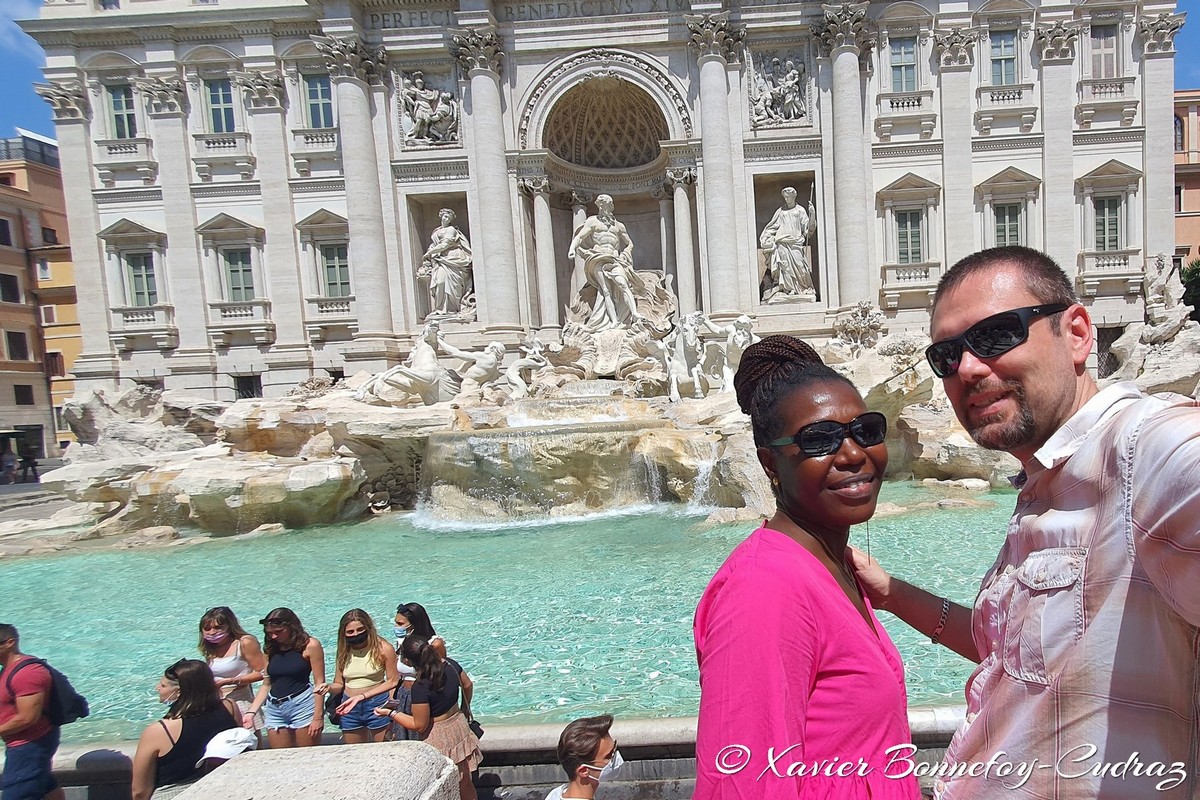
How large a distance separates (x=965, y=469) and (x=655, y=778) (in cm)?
814

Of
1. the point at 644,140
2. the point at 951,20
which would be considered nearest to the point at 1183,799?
the point at 644,140

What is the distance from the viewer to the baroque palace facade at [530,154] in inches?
615

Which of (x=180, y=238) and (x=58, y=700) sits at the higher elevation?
(x=180, y=238)

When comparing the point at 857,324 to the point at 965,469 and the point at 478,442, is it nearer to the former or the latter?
the point at 965,469

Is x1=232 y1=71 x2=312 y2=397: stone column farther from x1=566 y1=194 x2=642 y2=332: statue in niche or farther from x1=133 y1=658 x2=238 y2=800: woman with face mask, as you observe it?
x1=133 y1=658 x2=238 y2=800: woman with face mask

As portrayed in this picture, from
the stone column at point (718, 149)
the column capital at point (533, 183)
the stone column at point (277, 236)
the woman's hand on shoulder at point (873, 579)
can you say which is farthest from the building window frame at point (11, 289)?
the woman's hand on shoulder at point (873, 579)

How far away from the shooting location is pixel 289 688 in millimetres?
3084

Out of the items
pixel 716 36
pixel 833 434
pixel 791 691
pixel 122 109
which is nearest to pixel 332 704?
pixel 791 691

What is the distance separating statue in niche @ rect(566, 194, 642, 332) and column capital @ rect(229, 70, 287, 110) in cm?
920

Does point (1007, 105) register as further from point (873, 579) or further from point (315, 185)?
point (873, 579)

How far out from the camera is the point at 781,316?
15.8 metres

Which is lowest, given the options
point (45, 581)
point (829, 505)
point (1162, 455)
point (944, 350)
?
point (45, 581)

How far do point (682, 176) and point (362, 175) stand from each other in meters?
8.35

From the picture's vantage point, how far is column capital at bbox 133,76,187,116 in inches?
655
